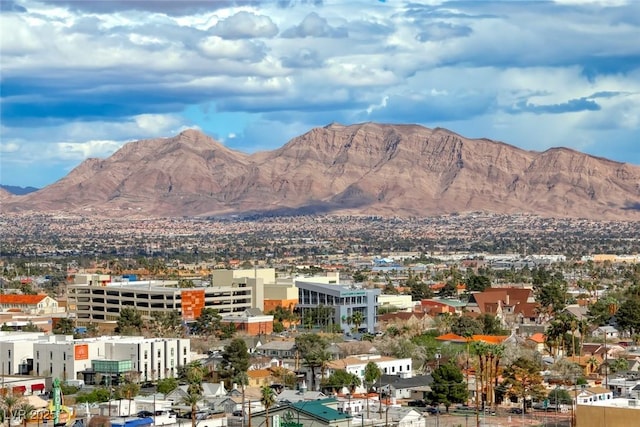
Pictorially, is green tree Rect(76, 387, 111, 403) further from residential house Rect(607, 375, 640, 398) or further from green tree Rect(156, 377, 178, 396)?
residential house Rect(607, 375, 640, 398)

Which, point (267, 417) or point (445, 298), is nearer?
point (267, 417)

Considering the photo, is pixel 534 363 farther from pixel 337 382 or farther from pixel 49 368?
pixel 49 368

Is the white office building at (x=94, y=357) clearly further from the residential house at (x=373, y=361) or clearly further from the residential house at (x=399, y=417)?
the residential house at (x=399, y=417)

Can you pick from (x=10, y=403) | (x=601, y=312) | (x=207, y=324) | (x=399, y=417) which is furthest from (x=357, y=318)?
(x=10, y=403)

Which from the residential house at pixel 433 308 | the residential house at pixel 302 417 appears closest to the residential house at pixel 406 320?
the residential house at pixel 433 308

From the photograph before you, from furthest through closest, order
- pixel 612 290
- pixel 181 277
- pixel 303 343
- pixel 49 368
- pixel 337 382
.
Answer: pixel 181 277, pixel 612 290, pixel 303 343, pixel 49 368, pixel 337 382

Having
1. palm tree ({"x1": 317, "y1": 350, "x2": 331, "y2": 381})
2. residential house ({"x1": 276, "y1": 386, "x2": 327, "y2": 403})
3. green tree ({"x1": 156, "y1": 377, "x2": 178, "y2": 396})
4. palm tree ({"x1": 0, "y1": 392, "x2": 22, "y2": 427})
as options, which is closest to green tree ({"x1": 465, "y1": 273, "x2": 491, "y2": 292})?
palm tree ({"x1": 317, "y1": 350, "x2": 331, "y2": 381})

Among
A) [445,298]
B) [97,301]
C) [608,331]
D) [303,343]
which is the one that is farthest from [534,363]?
[445,298]
